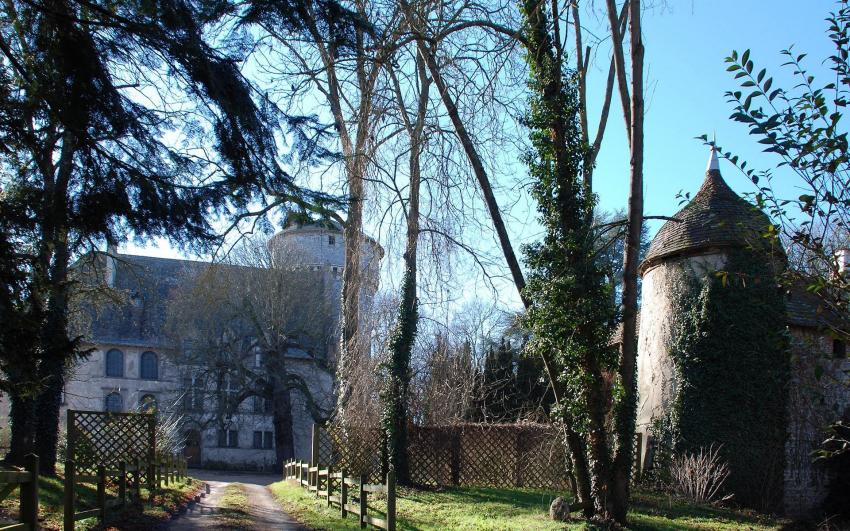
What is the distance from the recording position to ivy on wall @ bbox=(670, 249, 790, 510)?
1722cm

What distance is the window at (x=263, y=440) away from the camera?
1928 inches

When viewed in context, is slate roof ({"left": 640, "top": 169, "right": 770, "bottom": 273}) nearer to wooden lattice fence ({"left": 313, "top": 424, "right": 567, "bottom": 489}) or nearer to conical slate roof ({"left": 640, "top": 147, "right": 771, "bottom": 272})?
conical slate roof ({"left": 640, "top": 147, "right": 771, "bottom": 272})

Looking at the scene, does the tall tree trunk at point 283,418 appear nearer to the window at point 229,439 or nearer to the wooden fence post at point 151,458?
the window at point 229,439

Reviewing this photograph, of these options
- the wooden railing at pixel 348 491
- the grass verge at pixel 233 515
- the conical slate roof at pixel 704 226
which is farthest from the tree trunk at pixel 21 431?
the conical slate roof at pixel 704 226

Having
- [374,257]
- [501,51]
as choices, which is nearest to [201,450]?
[374,257]

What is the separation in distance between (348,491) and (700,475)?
23.8ft

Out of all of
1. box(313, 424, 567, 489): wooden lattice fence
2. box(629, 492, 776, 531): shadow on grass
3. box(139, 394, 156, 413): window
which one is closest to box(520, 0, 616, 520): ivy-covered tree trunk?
box(629, 492, 776, 531): shadow on grass

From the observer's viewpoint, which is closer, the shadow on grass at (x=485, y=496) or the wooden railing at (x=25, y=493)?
the wooden railing at (x=25, y=493)

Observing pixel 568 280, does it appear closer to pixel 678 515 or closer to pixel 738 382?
pixel 678 515

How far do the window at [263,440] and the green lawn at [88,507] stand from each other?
33.1 meters

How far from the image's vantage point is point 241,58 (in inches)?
349

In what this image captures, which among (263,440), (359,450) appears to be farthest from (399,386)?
(263,440)

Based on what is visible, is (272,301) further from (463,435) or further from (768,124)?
(768,124)

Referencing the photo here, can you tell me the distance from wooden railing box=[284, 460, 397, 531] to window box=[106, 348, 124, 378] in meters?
28.6
